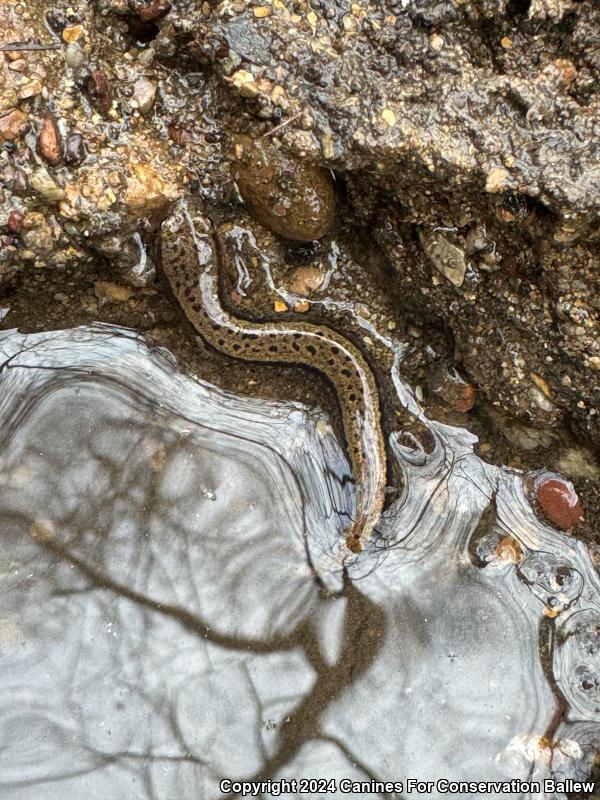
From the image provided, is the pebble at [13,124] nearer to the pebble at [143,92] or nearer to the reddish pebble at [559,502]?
the pebble at [143,92]

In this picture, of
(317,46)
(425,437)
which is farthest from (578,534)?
(317,46)

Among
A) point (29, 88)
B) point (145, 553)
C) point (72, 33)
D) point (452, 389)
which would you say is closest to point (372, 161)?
point (452, 389)

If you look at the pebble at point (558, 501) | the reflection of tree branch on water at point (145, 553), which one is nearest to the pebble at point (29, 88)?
the reflection of tree branch on water at point (145, 553)

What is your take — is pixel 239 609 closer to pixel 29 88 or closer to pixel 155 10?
pixel 29 88

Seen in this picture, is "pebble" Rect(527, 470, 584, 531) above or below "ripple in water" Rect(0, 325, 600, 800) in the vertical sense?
above

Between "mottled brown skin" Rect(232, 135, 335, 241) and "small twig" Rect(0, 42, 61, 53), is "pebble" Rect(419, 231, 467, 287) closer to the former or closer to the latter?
"mottled brown skin" Rect(232, 135, 335, 241)

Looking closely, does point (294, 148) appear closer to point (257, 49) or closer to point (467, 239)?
point (257, 49)

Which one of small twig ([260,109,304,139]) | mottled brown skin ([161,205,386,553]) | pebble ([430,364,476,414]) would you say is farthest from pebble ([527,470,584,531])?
small twig ([260,109,304,139])
